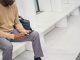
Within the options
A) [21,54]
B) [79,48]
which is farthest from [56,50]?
[21,54]

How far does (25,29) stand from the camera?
3.08 meters

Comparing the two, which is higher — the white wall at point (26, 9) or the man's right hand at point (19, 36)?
the white wall at point (26, 9)

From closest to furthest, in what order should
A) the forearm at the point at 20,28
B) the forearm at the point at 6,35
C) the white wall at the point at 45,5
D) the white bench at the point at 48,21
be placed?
the forearm at the point at 6,35 < the forearm at the point at 20,28 < the white bench at the point at 48,21 < the white wall at the point at 45,5

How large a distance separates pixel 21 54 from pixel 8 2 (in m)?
1.12

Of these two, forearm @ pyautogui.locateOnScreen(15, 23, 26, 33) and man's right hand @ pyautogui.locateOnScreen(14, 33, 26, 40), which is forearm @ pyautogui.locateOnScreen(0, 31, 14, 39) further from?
forearm @ pyautogui.locateOnScreen(15, 23, 26, 33)

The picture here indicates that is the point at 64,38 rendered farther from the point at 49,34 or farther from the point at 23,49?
the point at 23,49

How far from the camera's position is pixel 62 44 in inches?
148

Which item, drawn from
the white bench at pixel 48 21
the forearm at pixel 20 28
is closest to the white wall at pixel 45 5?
the white bench at pixel 48 21

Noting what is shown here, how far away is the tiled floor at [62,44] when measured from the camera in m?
3.30

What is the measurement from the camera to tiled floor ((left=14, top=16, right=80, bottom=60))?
330cm

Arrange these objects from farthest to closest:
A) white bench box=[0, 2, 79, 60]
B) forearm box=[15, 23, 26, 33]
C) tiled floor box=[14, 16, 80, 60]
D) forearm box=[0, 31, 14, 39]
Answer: white bench box=[0, 2, 79, 60] < tiled floor box=[14, 16, 80, 60] < forearm box=[15, 23, 26, 33] < forearm box=[0, 31, 14, 39]

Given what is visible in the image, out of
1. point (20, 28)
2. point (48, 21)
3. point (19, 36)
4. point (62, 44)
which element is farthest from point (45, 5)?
point (19, 36)

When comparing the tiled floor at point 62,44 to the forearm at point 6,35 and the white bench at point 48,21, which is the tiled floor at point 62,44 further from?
the forearm at point 6,35

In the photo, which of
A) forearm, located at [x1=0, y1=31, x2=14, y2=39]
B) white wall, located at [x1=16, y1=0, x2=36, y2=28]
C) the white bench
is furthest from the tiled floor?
forearm, located at [x1=0, y1=31, x2=14, y2=39]
